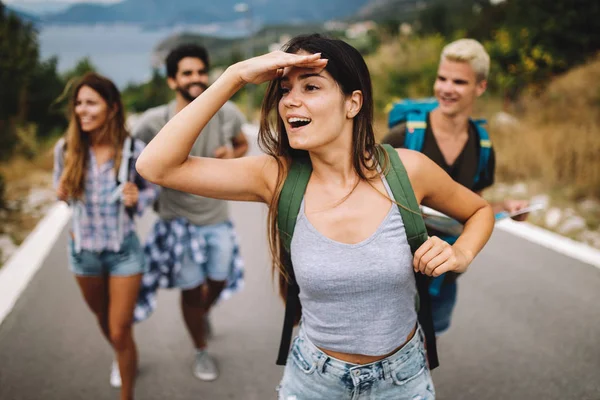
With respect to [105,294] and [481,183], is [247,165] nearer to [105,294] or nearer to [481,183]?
[481,183]

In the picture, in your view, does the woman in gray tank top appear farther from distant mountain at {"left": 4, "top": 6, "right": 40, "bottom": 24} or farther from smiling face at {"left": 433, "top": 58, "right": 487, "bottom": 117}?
distant mountain at {"left": 4, "top": 6, "right": 40, "bottom": 24}

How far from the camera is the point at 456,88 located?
8.56 feet

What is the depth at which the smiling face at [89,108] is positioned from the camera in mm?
2883

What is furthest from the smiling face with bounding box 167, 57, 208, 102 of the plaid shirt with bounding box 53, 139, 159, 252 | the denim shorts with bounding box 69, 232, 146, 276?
the denim shorts with bounding box 69, 232, 146, 276

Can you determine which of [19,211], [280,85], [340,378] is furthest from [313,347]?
[19,211]

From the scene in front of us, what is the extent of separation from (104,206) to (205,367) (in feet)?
4.14

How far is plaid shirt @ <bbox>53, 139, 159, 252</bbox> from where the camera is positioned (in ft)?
9.33

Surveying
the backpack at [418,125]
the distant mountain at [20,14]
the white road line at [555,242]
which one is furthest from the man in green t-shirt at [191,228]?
the distant mountain at [20,14]

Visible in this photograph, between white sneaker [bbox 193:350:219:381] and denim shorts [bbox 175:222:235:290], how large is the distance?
0.47 m

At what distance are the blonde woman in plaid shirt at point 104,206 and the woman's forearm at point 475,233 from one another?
185 centimetres

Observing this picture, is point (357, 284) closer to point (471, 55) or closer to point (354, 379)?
point (354, 379)

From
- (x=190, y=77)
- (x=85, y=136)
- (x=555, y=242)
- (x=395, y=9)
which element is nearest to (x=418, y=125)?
(x=190, y=77)

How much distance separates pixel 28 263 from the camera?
5.33 m

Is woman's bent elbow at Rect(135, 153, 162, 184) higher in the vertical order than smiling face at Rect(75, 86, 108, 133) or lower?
lower
